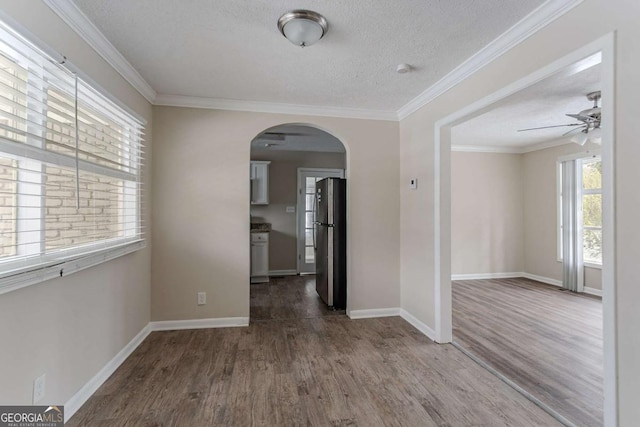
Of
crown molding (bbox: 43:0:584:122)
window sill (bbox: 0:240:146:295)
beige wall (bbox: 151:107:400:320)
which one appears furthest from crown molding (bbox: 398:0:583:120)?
window sill (bbox: 0:240:146:295)

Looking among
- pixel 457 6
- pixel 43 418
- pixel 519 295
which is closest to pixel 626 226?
pixel 457 6

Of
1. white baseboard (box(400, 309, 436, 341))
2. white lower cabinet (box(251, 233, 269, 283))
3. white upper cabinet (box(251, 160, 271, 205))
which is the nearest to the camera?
white baseboard (box(400, 309, 436, 341))

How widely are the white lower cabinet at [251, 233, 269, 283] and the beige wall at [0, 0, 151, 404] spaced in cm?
266

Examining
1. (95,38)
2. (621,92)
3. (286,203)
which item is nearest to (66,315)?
(95,38)

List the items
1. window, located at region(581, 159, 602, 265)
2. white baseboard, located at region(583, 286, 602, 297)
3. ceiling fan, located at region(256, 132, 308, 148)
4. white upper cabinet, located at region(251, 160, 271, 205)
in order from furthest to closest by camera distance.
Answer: white upper cabinet, located at region(251, 160, 271, 205)
ceiling fan, located at region(256, 132, 308, 148)
window, located at region(581, 159, 602, 265)
white baseboard, located at region(583, 286, 602, 297)

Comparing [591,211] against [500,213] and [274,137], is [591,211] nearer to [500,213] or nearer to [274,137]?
[500,213]

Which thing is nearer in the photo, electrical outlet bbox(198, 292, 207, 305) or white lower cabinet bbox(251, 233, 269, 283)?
electrical outlet bbox(198, 292, 207, 305)

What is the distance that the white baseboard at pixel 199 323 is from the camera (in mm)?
3168

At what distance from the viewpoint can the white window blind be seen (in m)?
1.37

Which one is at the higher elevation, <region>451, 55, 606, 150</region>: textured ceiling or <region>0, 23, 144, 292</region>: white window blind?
<region>451, 55, 606, 150</region>: textured ceiling

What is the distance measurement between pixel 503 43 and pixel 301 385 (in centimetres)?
275

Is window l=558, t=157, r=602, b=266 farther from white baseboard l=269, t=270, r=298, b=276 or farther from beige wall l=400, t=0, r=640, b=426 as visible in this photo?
white baseboard l=269, t=270, r=298, b=276

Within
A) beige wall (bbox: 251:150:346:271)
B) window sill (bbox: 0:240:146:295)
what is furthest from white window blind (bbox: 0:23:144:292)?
beige wall (bbox: 251:150:346:271)

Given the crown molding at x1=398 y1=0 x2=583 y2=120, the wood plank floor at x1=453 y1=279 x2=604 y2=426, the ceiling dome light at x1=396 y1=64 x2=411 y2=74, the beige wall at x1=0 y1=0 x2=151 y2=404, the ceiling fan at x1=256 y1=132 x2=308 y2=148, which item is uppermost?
the ceiling fan at x1=256 y1=132 x2=308 y2=148
